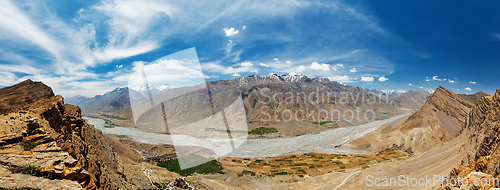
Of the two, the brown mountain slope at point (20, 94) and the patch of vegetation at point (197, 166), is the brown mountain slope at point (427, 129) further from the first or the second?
the brown mountain slope at point (20, 94)

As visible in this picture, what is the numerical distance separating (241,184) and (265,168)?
12.8 m

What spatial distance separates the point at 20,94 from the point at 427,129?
87.3 meters

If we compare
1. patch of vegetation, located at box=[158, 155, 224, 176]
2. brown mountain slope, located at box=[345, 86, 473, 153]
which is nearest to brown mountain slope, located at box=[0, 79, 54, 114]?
patch of vegetation, located at box=[158, 155, 224, 176]

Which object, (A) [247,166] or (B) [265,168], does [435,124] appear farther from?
(A) [247,166]

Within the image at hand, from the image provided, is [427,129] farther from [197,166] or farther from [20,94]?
[20,94]

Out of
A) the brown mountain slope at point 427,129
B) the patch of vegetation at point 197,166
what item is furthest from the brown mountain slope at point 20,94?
the brown mountain slope at point 427,129

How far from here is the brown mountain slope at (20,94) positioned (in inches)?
672

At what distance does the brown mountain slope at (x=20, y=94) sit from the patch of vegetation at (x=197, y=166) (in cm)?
2724

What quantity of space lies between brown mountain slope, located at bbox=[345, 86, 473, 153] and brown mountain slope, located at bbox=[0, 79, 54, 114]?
249 feet

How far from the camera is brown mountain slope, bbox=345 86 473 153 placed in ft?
176

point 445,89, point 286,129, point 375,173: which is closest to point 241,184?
point 375,173

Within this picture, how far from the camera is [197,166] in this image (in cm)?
4609

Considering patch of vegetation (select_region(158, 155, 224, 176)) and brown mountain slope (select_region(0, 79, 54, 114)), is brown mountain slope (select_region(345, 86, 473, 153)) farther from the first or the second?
brown mountain slope (select_region(0, 79, 54, 114))

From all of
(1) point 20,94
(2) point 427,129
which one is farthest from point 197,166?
(2) point 427,129
